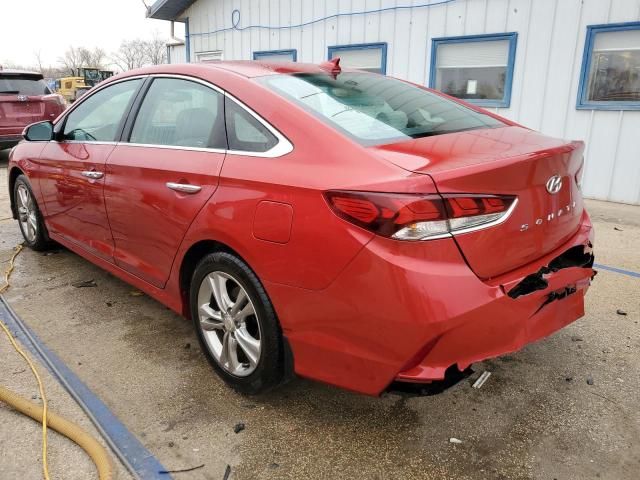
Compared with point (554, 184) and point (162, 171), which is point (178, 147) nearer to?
point (162, 171)

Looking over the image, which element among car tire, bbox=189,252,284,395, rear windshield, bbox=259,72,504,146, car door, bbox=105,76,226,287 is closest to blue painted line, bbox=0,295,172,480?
car tire, bbox=189,252,284,395

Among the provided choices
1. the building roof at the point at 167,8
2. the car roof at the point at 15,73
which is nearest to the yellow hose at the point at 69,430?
the car roof at the point at 15,73

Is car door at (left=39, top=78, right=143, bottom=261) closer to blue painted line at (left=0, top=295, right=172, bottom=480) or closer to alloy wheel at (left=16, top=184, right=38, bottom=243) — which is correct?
alloy wheel at (left=16, top=184, right=38, bottom=243)

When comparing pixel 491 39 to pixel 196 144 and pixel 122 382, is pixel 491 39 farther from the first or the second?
pixel 122 382

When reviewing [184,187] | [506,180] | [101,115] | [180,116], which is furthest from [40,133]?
[506,180]

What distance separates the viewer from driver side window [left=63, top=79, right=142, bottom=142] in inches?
132

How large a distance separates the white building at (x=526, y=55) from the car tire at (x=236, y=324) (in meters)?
6.31

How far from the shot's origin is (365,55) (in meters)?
9.15

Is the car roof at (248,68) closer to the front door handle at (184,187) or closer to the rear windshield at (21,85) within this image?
the front door handle at (184,187)

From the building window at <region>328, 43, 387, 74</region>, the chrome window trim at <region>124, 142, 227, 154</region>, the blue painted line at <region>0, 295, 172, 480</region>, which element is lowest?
the blue painted line at <region>0, 295, 172, 480</region>

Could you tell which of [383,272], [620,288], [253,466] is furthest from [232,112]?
[620,288]

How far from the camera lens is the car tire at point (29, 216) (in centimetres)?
458

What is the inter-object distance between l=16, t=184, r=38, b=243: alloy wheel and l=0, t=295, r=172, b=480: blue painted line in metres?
1.60

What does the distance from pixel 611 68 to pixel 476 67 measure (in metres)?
1.83
